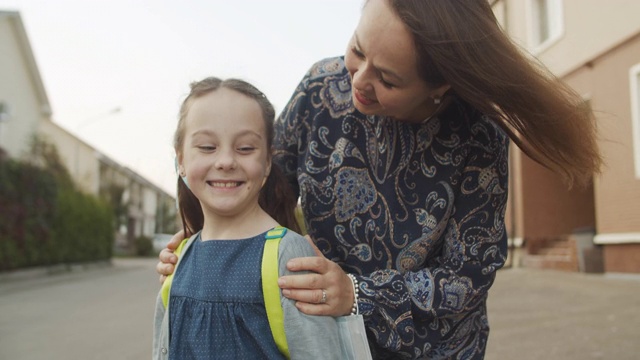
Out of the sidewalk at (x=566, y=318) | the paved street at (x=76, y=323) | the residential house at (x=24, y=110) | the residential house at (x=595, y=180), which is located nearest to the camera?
the sidewalk at (x=566, y=318)

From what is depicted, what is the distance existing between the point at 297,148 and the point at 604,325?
195 inches

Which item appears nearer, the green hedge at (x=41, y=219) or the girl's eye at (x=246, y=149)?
the girl's eye at (x=246, y=149)

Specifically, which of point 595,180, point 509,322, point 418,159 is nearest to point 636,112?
point 595,180

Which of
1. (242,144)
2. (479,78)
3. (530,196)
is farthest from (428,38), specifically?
(530,196)

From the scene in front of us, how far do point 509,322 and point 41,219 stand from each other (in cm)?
1487

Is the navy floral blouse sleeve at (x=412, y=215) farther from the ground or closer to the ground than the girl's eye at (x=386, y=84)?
closer to the ground

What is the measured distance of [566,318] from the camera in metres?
6.73

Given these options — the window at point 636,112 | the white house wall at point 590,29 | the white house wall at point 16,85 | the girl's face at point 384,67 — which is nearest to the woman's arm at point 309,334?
the girl's face at point 384,67

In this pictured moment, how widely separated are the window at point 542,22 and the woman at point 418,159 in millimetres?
11910

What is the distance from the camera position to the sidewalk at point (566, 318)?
5191 mm

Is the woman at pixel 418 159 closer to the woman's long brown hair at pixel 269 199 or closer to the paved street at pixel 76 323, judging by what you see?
the woman's long brown hair at pixel 269 199

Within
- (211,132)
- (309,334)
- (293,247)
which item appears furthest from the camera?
(211,132)

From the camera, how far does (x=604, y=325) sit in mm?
6223

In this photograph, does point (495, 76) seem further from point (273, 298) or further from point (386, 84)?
point (273, 298)
